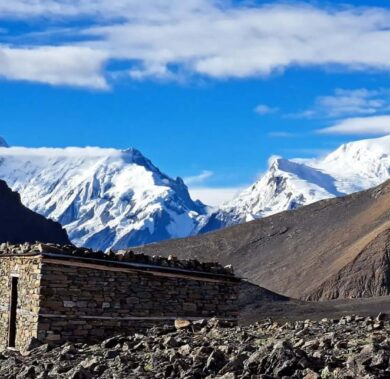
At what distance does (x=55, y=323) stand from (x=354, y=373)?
1087cm

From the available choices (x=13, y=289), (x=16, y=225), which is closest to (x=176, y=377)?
(x=13, y=289)

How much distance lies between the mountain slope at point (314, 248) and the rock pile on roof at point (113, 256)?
156ft

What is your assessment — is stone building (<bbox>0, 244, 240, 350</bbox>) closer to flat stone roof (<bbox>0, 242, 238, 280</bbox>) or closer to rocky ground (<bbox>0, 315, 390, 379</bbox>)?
flat stone roof (<bbox>0, 242, 238, 280</bbox>)

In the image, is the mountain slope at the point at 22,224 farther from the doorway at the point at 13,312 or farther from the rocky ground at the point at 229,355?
the rocky ground at the point at 229,355

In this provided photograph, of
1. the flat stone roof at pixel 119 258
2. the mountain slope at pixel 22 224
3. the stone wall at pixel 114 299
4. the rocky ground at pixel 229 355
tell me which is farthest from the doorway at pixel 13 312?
the mountain slope at pixel 22 224

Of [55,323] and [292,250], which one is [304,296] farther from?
[55,323]

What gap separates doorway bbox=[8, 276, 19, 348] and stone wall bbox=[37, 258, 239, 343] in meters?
1.78

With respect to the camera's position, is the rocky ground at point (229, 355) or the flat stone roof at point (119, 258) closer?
the rocky ground at point (229, 355)

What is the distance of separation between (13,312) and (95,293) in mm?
2280

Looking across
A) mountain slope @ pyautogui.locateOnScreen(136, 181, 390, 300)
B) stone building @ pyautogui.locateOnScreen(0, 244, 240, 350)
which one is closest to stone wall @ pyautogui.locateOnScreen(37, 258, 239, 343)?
stone building @ pyautogui.locateOnScreen(0, 244, 240, 350)

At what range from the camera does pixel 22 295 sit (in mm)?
21375

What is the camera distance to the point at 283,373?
11.4 metres

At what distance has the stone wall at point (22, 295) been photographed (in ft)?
67.5

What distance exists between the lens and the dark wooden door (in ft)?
71.6
